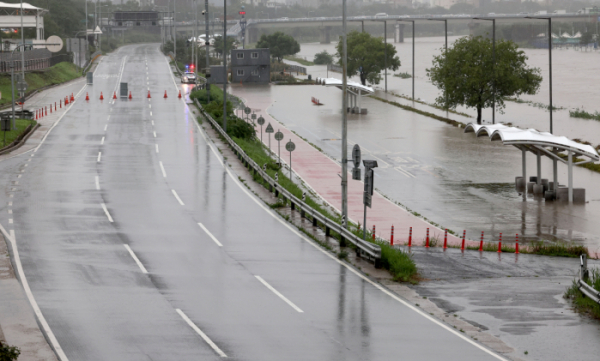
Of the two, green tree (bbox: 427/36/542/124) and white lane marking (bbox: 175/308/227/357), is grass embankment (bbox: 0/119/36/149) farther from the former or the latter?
green tree (bbox: 427/36/542/124)

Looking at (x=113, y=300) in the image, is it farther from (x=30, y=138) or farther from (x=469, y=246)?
(x=30, y=138)

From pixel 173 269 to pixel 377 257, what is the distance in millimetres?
5006

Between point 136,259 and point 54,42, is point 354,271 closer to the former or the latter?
point 136,259

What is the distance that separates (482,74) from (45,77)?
152ft

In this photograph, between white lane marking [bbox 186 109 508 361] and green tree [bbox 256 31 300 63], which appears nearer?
white lane marking [bbox 186 109 508 361]

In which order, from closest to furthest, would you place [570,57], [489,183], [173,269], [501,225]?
[173,269] → [501,225] → [489,183] → [570,57]

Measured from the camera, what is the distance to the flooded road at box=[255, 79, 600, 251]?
98.0ft

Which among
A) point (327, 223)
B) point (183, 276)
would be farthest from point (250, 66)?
point (183, 276)

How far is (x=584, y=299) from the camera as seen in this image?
16703 mm

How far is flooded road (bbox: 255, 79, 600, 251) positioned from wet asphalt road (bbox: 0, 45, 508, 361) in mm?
8380

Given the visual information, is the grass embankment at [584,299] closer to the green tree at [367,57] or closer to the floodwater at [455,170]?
the floodwater at [455,170]

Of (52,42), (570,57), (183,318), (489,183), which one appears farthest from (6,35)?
(570,57)

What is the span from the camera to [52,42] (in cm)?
4622

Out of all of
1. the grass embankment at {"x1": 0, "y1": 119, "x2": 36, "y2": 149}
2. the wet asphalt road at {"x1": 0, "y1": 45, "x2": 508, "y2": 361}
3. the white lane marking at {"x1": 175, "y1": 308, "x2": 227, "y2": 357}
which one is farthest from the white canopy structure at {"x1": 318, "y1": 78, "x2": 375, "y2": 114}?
the white lane marking at {"x1": 175, "y1": 308, "x2": 227, "y2": 357}
